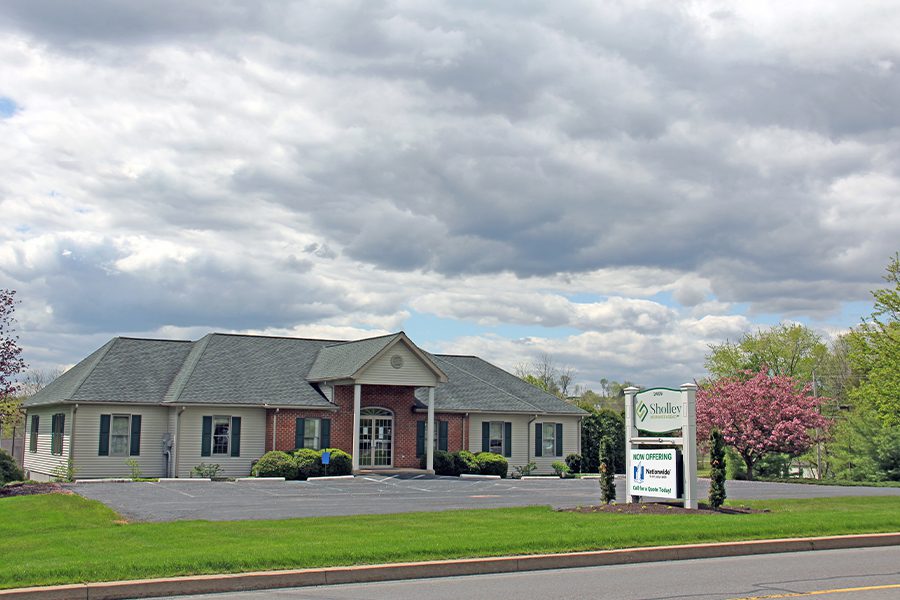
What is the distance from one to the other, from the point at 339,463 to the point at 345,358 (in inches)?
215

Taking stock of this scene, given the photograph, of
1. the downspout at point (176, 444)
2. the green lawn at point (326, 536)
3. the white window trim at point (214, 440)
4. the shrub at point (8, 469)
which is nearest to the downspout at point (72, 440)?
the shrub at point (8, 469)

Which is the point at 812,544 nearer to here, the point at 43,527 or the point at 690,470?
the point at 690,470

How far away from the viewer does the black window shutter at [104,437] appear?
117ft

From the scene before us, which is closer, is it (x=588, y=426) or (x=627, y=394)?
(x=627, y=394)

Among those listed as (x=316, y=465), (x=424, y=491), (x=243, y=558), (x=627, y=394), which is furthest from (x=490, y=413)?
(x=243, y=558)

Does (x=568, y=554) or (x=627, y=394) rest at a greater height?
(x=627, y=394)

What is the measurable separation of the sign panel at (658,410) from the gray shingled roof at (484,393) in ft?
60.8

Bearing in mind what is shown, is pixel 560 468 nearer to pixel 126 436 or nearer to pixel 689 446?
pixel 126 436

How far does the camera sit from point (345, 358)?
134 feet

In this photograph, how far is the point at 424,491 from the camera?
28.8m

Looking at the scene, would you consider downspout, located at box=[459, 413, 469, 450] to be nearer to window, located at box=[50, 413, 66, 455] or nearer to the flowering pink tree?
the flowering pink tree

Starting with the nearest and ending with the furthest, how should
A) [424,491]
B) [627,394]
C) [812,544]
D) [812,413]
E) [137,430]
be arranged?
[812,544] → [627,394] → [424,491] → [137,430] → [812,413]

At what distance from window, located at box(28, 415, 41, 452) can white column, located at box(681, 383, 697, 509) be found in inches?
1197

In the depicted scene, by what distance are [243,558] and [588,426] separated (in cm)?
3547
